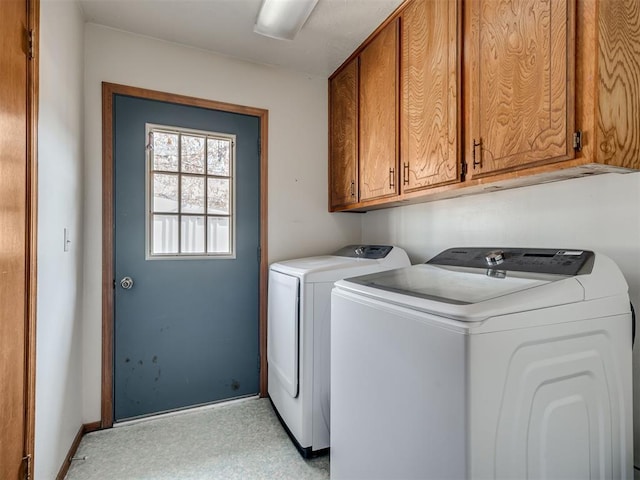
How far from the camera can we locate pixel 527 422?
33.3 inches

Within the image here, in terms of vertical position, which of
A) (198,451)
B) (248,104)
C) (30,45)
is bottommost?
(198,451)

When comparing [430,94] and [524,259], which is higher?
[430,94]

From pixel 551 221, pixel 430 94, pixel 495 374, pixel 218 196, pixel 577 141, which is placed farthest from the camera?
pixel 218 196

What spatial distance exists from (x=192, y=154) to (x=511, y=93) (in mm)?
1927

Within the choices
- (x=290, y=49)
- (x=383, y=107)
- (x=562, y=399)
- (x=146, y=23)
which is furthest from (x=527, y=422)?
(x=146, y=23)

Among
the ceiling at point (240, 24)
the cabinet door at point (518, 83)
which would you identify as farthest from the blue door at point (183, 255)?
the cabinet door at point (518, 83)

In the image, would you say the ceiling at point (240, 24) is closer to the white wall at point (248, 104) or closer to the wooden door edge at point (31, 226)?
the white wall at point (248, 104)

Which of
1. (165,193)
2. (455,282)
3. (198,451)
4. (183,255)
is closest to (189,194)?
(165,193)

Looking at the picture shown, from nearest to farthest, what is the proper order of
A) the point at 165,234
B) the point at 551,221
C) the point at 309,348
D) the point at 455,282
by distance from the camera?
the point at 455,282
the point at 551,221
the point at 309,348
the point at 165,234

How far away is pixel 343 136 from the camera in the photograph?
2.51 m

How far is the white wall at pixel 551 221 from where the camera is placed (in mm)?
1209

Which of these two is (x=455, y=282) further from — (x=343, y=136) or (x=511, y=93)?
(x=343, y=136)

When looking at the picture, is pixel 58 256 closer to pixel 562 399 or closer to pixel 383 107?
pixel 383 107

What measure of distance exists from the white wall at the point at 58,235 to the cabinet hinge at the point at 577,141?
1.95 m
